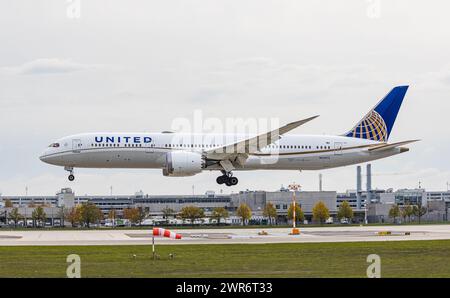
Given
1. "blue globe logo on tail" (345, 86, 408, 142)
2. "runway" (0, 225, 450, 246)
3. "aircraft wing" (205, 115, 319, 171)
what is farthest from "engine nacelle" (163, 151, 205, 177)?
"blue globe logo on tail" (345, 86, 408, 142)

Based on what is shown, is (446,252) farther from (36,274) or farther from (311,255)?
(36,274)

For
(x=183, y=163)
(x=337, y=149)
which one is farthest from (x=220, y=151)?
(x=337, y=149)

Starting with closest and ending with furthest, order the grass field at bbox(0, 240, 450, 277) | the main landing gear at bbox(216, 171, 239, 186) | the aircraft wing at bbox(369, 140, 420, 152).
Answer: the grass field at bbox(0, 240, 450, 277) → the main landing gear at bbox(216, 171, 239, 186) → the aircraft wing at bbox(369, 140, 420, 152)

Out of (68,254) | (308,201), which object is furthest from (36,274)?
(308,201)

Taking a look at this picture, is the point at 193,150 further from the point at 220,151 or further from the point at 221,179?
the point at 221,179

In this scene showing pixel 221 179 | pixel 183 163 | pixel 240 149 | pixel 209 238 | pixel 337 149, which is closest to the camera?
pixel 209 238

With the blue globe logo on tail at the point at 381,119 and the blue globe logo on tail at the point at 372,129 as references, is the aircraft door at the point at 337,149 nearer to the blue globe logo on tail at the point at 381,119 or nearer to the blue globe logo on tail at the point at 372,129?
the blue globe logo on tail at the point at 381,119

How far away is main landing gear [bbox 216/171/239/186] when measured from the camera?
78438 mm

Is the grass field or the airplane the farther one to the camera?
the airplane

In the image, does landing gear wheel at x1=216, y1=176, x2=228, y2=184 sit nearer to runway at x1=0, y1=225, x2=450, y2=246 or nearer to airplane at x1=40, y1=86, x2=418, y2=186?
airplane at x1=40, y1=86, x2=418, y2=186

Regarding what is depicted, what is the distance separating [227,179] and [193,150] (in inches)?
185

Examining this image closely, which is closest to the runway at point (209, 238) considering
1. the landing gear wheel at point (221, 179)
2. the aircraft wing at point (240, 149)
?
the landing gear wheel at point (221, 179)

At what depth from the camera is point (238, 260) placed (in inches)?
1608

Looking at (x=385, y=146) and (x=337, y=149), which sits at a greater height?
(x=385, y=146)
